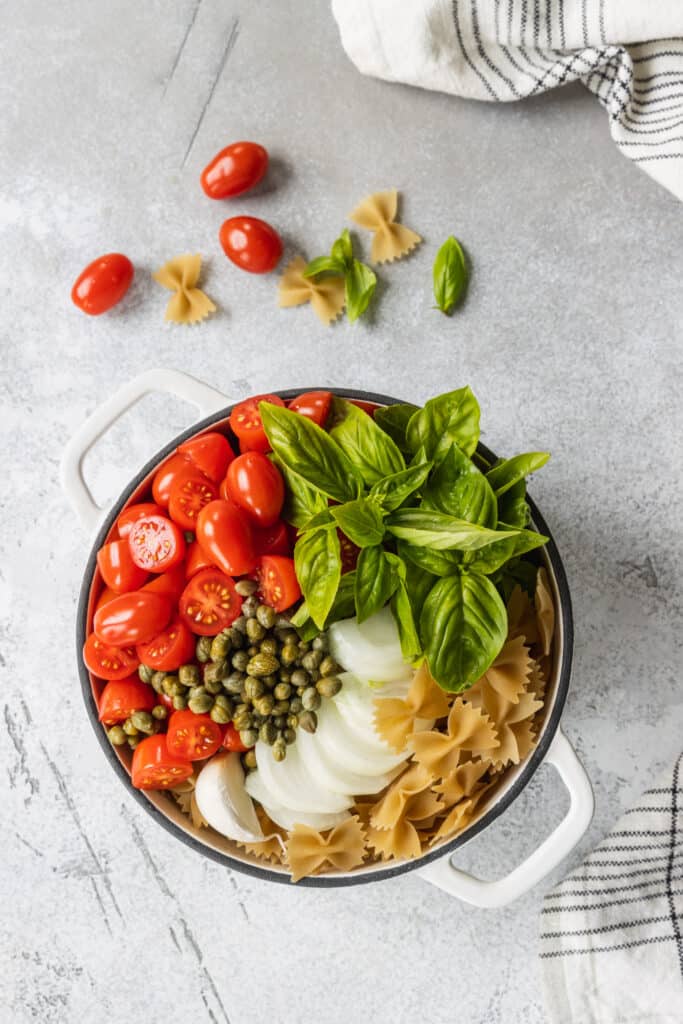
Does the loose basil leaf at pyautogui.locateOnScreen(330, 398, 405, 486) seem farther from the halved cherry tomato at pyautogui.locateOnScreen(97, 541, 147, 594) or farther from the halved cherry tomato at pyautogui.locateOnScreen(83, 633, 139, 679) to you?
the halved cherry tomato at pyautogui.locateOnScreen(83, 633, 139, 679)

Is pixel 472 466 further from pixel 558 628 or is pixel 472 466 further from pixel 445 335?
pixel 445 335

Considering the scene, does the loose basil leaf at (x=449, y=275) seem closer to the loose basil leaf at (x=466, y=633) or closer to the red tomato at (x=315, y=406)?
the red tomato at (x=315, y=406)

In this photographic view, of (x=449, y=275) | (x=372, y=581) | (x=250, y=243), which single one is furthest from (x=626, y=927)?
(x=250, y=243)

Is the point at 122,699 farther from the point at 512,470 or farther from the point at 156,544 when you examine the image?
the point at 512,470

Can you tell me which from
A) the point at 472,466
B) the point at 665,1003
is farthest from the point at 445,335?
the point at 665,1003

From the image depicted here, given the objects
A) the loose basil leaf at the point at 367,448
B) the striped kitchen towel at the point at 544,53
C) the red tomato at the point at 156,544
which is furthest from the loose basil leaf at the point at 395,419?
the striped kitchen towel at the point at 544,53

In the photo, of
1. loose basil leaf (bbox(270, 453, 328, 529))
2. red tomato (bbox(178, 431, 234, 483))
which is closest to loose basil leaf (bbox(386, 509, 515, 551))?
loose basil leaf (bbox(270, 453, 328, 529))

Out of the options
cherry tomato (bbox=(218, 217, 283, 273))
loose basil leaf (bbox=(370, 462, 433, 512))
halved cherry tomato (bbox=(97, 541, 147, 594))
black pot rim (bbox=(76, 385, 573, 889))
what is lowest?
black pot rim (bbox=(76, 385, 573, 889))
